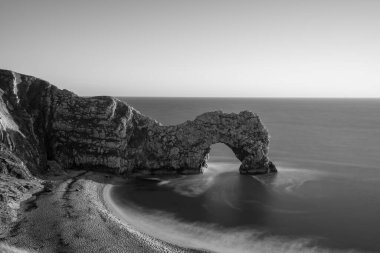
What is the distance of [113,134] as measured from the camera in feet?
165

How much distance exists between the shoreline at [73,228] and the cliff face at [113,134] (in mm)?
11597

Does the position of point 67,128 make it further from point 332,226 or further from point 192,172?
point 332,226

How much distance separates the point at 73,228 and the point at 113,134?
22178 mm

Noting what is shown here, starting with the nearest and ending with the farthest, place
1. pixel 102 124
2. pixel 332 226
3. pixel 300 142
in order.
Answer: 1. pixel 332 226
2. pixel 102 124
3. pixel 300 142

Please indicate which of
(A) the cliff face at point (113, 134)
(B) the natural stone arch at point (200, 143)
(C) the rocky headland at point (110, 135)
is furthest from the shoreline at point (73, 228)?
(B) the natural stone arch at point (200, 143)

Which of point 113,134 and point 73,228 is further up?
point 113,134

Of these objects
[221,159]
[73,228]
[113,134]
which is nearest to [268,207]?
[73,228]

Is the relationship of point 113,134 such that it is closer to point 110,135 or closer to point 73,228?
point 110,135

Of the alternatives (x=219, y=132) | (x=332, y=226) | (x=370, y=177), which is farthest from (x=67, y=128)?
(x=370, y=177)

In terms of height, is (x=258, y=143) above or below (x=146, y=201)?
above

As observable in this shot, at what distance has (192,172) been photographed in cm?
5231

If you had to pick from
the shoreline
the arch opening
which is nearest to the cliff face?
the arch opening

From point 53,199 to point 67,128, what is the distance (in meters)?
17.3

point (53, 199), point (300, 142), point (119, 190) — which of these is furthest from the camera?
point (300, 142)
